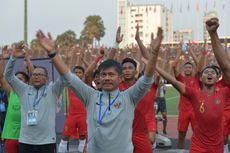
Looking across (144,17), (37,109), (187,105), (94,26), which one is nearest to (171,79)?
(37,109)

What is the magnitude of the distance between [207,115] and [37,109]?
2191 millimetres

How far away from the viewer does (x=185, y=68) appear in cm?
1014

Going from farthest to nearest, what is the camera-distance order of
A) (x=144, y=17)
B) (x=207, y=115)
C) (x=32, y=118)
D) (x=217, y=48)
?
1. (x=144, y=17)
2. (x=32, y=118)
3. (x=207, y=115)
4. (x=217, y=48)

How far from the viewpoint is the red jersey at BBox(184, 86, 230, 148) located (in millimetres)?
6062

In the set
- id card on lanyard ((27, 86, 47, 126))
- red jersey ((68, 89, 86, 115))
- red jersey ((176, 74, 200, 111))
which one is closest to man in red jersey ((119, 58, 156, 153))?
id card on lanyard ((27, 86, 47, 126))

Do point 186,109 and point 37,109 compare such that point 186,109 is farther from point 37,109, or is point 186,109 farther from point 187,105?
point 37,109

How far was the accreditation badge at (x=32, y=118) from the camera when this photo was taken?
631 centimetres

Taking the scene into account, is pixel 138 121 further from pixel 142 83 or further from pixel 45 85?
pixel 142 83

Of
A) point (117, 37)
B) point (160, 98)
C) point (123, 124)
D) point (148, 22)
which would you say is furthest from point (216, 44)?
point (148, 22)

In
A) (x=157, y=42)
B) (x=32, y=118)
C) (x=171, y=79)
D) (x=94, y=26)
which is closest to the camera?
(x=157, y=42)

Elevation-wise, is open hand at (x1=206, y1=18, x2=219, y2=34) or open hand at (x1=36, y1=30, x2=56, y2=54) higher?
open hand at (x1=206, y1=18, x2=219, y2=34)

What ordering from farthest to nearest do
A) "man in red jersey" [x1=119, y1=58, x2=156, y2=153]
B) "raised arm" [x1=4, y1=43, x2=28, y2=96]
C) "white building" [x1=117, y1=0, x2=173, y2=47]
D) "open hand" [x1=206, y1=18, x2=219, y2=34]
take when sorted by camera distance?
1. "white building" [x1=117, y1=0, x2=173, y2=47]
2. "man in red jersey" [x1=119, y1=58, x2=156, y2=153]
3. "raised arm" [x1=4, y1=43, x2=28, y2=96]
4. "open hand" [x1=206, y1=18, x2=219, y2=34]

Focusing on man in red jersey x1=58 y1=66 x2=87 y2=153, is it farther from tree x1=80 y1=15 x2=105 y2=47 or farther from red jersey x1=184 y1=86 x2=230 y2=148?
tree x1=80 y1=15 x2=105 y2=47

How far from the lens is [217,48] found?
16.2 ft
